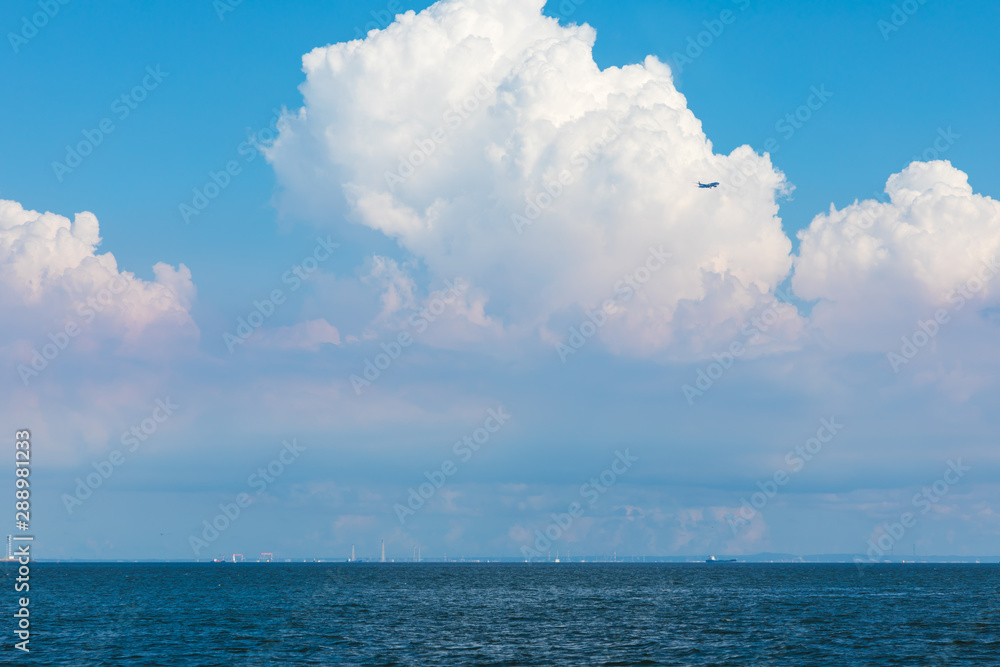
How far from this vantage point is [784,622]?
439 feet

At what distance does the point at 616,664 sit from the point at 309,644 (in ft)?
125

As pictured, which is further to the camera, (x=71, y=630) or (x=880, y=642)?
(x=71, y=630)

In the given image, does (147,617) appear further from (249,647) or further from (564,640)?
(564,640)

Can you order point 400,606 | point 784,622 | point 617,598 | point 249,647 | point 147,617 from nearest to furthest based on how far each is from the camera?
1. point 249,647
2. point 784,622
3. point 147,617
4. point 400,606
5. point 617,598

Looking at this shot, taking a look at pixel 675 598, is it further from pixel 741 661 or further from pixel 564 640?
pixel 741 661

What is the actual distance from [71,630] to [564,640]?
70283 mm

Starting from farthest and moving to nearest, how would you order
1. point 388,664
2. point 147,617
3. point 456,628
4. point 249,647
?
point 147,617 → point 456,628 → point 249,647 → point 388,664

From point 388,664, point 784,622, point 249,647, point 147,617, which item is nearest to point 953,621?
point 784,622

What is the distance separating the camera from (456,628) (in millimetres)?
123875

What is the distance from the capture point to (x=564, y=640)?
109 metres

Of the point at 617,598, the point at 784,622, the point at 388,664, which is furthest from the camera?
the point at 617,598

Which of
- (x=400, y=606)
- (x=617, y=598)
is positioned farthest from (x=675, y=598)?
(x=400, y=606)

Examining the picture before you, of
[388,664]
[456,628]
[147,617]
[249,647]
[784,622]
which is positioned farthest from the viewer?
[147,617]

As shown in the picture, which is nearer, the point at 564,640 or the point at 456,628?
the point at 564,640
